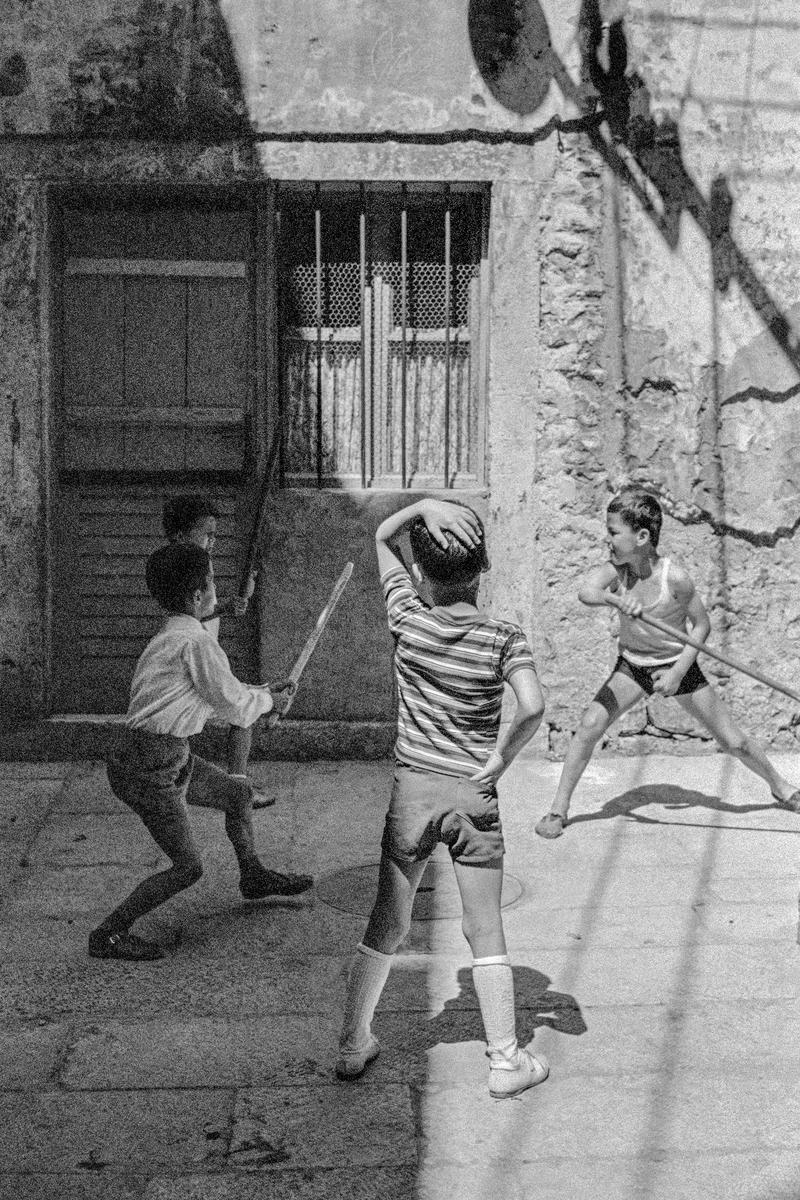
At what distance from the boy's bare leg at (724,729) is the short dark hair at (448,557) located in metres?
2.69

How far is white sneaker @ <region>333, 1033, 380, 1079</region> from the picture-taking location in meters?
4.18

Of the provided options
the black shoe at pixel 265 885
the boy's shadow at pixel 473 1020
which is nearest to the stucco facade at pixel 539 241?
the black shoe at pixel 265 885

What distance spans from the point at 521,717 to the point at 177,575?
172cm

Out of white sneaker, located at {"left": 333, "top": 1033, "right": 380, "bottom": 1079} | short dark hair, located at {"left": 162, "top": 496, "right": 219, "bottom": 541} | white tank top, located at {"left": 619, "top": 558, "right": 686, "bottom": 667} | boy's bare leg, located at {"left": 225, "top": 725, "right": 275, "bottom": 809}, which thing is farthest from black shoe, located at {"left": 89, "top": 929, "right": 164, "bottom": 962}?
white tank top, located at {"left": 619, "top": 558, "right": 686, "bottom": 667}

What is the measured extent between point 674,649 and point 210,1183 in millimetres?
3445

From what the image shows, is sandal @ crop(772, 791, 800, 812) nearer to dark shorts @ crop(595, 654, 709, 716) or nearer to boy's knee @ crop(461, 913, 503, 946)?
dark shorts @ crop(595, 654, 709, 716)

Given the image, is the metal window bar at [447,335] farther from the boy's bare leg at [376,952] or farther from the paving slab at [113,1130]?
the paving slab at [113,1130]

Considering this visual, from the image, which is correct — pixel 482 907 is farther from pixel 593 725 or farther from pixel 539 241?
pixel 539 241

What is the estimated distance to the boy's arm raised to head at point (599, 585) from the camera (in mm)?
5969

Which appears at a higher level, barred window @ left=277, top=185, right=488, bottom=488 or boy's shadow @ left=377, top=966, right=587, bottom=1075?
barred window @ left=277, top=185, right=488, bottom=488

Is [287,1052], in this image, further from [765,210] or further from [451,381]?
[765,210]

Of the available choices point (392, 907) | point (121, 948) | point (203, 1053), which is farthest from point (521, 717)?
point (121, 948)

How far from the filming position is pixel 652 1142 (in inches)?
152

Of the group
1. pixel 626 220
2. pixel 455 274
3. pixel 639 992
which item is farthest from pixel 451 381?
pixel 639 992
